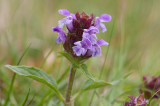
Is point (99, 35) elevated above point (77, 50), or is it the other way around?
point (77, 50)

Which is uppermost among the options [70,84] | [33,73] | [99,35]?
[33,73]

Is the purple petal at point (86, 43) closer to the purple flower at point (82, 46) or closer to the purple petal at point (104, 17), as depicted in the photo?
the purple flower at point (82, 46)

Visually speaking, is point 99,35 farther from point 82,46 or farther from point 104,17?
point 82,46

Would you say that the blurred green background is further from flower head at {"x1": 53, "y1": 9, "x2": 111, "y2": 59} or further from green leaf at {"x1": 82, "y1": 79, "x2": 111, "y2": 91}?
flower head at {"x1": 53, "y1": 9, "x2": 111, "y2": 59}

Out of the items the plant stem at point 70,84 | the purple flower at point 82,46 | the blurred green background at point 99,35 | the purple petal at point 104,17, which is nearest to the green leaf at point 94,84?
the plant stem at point 70,84

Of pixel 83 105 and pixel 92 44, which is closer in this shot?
pixel 92 44

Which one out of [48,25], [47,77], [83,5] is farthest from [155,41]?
[47,77]

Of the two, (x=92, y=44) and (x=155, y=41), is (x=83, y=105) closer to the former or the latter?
(x=92, y=44)

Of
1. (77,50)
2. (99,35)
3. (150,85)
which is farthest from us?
(99,35)

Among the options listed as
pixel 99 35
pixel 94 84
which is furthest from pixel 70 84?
pixel 99 35

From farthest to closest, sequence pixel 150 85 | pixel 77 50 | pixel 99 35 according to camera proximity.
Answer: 1. pixel 99 35
2. pixel 150 85
3. pixel 77 50

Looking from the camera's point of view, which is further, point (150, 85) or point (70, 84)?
point (150, 85)
